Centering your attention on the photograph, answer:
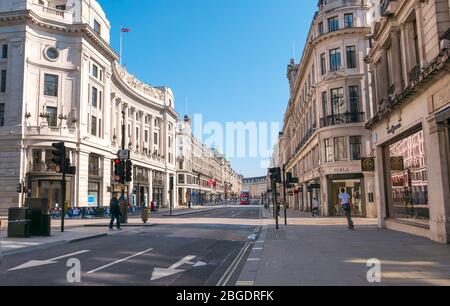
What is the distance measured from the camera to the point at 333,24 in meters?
35.4

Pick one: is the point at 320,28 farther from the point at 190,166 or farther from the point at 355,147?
the point at 190,166

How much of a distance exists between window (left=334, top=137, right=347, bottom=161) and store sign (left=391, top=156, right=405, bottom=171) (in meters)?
14.3

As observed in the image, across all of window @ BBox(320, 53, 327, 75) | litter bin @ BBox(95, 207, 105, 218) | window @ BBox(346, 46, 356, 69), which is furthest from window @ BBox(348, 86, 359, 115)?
litter bin @ BBox(95, 207, 105, 218)

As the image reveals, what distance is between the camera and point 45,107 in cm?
4394

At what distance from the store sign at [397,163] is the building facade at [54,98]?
25.2 metres

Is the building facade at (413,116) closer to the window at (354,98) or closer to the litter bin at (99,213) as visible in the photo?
the window at (354,98)

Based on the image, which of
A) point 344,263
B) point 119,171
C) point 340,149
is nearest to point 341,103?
point 340,149

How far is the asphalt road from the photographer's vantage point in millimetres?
7945

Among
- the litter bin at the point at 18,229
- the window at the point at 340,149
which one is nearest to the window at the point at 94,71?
the window at the point at 340,149

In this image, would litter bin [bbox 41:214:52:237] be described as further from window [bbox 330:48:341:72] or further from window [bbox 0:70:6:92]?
window [bbox 0:70:6:92]

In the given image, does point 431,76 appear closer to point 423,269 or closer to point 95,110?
point 423,269

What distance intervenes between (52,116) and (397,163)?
37811 millimetres

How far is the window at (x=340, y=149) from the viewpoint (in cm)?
3319
